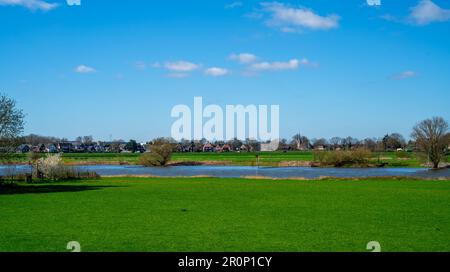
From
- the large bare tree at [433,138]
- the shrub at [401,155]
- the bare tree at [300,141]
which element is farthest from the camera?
the bare tree at [300,141]

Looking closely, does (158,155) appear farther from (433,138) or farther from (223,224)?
(223,224)

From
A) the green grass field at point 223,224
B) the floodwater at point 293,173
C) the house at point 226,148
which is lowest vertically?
the floodwater at point 293,173

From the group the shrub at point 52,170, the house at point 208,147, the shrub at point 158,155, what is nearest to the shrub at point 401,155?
the shrub at point 158,155

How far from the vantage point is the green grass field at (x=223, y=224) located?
13.2 m

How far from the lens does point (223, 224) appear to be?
16.8m

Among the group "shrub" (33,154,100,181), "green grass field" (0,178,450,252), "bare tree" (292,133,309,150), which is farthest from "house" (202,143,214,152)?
"green grass field" (0,178,450,252)

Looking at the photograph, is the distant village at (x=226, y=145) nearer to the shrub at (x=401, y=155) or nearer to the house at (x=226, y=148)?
the house at (x=226, y=148)

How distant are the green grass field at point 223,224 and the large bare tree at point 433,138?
64825mm

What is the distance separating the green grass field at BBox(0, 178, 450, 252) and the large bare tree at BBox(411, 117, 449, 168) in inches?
2552

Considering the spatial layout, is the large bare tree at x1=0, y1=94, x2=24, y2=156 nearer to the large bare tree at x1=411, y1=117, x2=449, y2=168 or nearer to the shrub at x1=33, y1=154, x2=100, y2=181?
the shrub at x1=33, y1=154, x2=100, y2=181

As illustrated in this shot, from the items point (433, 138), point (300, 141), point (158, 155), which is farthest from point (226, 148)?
point (433, 138)

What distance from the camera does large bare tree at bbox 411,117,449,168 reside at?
3366 inches
